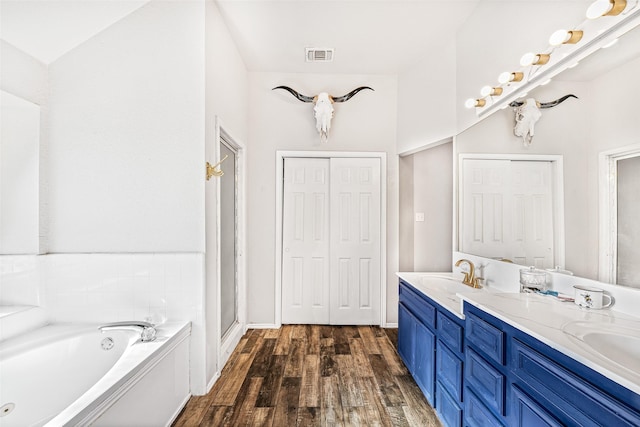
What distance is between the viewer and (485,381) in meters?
1.41

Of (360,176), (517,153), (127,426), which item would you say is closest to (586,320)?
(517,153)

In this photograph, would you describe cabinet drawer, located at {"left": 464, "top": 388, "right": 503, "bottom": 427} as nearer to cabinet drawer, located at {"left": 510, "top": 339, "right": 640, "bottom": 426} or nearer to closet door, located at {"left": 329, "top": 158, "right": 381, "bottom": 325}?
cabinet drawer, located at {"left": 510, "top": 339, "right": 640, "bottom": 426}

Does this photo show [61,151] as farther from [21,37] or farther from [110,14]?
[110,14]

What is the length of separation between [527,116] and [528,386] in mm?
1413

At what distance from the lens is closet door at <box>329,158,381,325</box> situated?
3475 mm

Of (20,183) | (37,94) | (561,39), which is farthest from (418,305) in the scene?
(37,94)

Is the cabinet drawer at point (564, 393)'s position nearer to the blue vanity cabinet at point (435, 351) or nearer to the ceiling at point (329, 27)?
the blue vanity cabinet at point (435, 351)

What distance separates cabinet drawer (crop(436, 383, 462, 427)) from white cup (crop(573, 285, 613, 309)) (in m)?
0.83

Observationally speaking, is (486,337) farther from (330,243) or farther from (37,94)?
(37,94)

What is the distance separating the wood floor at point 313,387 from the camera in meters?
1.90

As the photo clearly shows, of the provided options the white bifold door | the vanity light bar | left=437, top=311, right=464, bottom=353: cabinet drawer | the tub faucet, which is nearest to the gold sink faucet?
left=437, top=311, right=464, bottom=353: cabinet drawer

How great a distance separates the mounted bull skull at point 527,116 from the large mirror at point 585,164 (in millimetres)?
30

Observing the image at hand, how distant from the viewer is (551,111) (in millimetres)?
1584

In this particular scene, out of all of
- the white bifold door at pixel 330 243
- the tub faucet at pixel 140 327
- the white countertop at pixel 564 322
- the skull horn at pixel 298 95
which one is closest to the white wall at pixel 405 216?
the white bifold door at pixel 330 243
